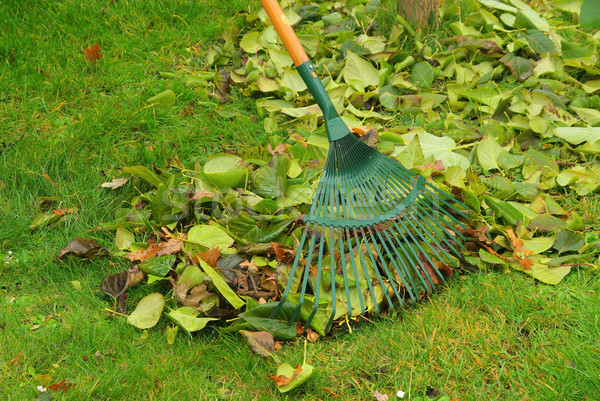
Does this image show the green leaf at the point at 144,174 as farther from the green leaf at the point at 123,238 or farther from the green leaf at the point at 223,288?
the green leaf at the point at 223,288

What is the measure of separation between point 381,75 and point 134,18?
1654 millimetres

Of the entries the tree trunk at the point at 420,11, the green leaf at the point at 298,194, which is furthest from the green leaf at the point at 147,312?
the tree trunk at the point at 420,11

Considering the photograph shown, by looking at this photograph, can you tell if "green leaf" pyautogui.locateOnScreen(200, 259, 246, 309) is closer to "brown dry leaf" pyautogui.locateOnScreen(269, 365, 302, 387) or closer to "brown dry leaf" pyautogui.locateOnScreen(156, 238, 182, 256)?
"brown dry leaf" pyautogui.locateOnScreen(156, 238, 182, 256)

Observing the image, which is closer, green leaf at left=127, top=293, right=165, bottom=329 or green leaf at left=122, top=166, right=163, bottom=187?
green leaf at left=127, top=293, right=165, bottom=329

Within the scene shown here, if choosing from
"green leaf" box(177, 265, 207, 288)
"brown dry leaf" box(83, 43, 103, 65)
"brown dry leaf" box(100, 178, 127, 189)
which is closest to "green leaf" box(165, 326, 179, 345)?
"green leaf" box(177, 265, 207, 288)

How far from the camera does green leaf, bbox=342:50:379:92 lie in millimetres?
2922

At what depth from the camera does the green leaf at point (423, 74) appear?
3000 millimetres

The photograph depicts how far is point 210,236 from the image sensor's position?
2.12 meters

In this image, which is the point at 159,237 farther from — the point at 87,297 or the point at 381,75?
the point at 381,75

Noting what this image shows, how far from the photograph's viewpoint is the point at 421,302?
2012 millimetres

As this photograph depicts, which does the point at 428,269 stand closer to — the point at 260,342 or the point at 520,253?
the point at 520,253

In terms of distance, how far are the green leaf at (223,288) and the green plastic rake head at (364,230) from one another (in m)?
0.19

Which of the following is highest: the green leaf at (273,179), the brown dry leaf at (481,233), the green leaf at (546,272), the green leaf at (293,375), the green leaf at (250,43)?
the green leaf at (250,43)

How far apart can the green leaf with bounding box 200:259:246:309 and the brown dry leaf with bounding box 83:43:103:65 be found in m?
1.75
